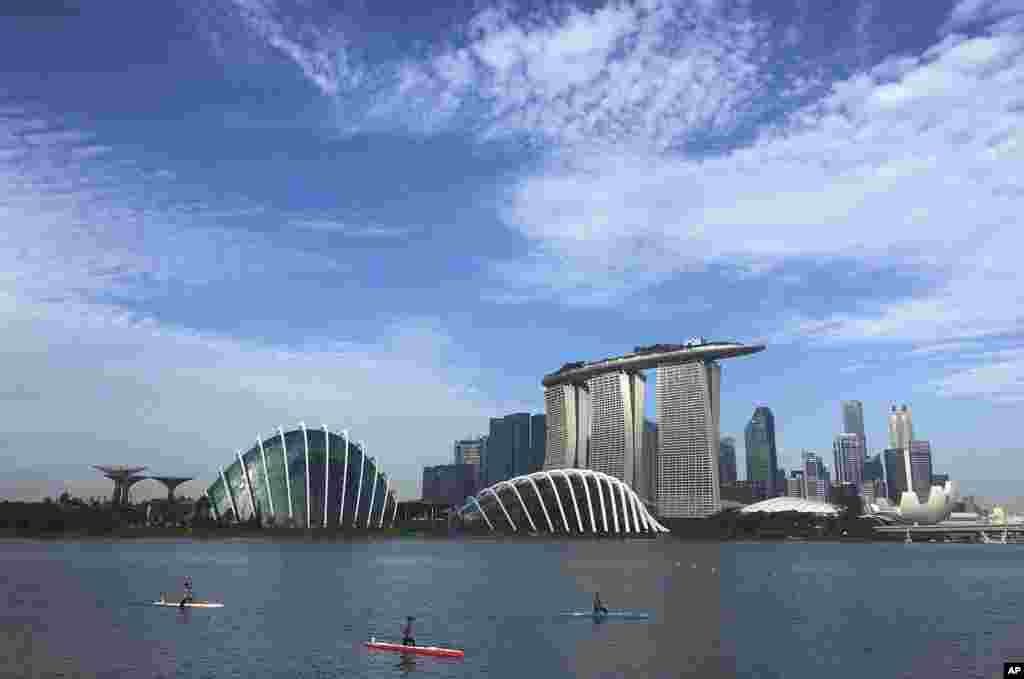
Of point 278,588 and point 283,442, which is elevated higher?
point 283,442

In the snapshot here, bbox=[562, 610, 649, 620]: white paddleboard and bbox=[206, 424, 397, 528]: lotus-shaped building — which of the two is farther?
bbox=[206, 424, 397, 528]: lotus-shaped building

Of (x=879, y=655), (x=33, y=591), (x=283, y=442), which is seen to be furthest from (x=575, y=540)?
(x=879, y=655)

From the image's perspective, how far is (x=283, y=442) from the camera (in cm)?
17100

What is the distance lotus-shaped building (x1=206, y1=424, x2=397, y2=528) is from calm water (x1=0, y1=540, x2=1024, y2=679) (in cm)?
6150

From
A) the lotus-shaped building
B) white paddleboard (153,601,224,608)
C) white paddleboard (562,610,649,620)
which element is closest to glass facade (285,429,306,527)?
the lotus-shaped building

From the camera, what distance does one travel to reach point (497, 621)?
56.2m

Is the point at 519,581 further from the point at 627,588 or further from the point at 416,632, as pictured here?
the point at 416,632

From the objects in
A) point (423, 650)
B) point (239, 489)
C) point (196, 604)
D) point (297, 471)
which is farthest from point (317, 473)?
point (423, 650)

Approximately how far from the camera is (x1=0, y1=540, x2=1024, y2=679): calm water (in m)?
41.6

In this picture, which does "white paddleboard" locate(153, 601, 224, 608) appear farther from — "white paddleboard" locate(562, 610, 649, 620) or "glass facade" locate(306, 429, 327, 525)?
"glass facade" locate(306, 429, 327, 525)

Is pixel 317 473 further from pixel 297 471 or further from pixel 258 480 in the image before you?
pixel 258 480

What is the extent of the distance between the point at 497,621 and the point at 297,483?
395 ft

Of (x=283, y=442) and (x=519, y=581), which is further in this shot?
(x=283, y=442)

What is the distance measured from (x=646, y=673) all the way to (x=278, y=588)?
4418 cm
